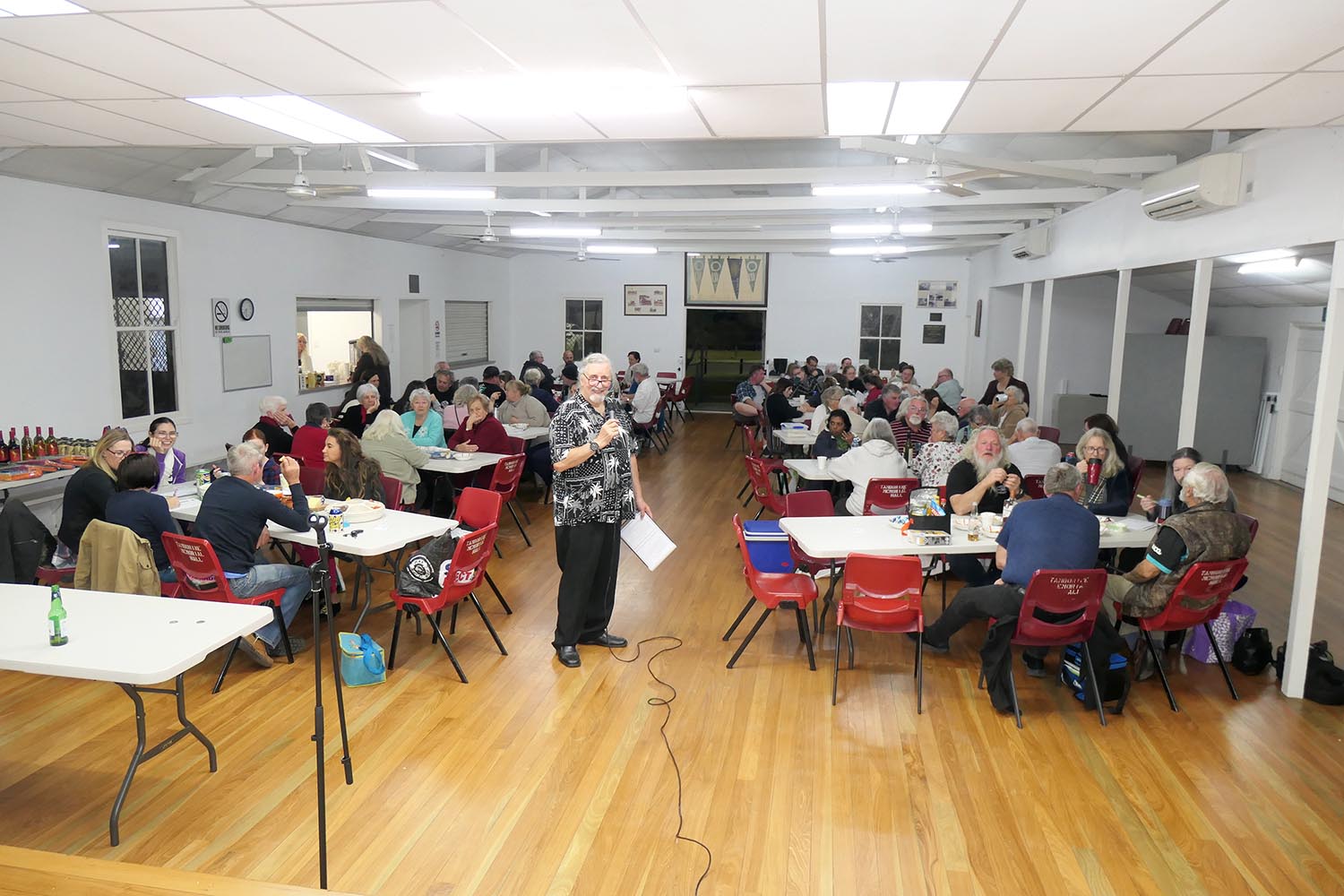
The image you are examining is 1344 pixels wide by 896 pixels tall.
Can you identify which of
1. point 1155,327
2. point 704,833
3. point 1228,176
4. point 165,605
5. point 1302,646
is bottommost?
point 704,833

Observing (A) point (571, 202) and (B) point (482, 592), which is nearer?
(B) point (482, 592)

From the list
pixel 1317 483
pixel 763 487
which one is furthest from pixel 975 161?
pixel 1317 483

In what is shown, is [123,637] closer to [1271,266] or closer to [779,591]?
[779,591]

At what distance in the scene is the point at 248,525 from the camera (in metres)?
4.80

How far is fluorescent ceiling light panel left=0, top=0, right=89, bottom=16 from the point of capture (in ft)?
9.82

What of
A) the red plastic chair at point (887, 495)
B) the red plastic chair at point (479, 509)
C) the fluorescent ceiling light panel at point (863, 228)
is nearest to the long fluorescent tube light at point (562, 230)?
the fluorescent ceiling light panel at point (863, 228)

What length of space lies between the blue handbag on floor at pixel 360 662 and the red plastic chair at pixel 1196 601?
4.10 meters

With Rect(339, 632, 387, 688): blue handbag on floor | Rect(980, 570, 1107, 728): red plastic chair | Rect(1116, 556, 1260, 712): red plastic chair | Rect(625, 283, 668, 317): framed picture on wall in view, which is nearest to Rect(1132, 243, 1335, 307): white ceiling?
Rect(1116, 556, 1260, 712): red plastic chair

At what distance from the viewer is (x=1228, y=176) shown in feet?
19.0

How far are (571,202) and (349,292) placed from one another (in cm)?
409

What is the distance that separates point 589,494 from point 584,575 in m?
0.50

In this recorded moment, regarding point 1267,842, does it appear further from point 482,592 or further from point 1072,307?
point 1072,307

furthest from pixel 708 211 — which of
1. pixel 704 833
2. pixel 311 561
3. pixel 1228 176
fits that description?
pixel 704 833

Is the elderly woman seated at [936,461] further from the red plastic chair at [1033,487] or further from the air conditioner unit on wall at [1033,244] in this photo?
the air conditioner unit on wall at [1033,244]
